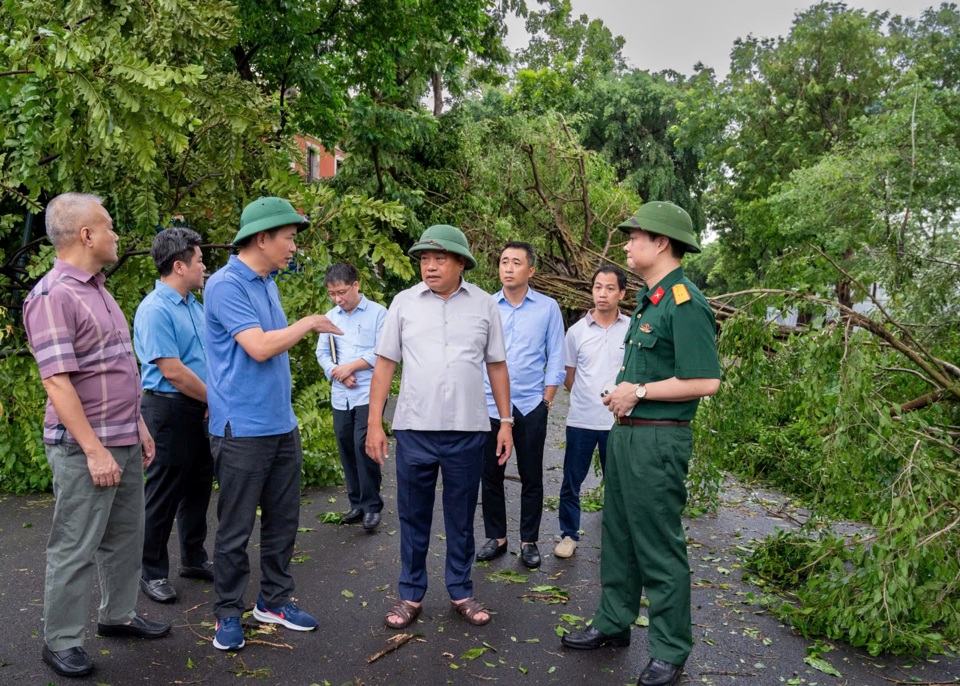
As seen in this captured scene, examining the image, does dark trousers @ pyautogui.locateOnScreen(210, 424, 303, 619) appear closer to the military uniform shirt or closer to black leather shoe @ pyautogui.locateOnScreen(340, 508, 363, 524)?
the military uniform shirt

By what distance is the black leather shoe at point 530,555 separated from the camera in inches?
225

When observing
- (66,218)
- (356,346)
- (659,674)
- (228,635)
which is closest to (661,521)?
(659,674)

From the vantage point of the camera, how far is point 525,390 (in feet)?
18.9

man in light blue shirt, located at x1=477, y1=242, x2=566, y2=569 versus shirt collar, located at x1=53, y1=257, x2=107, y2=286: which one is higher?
shirt collar, located at x1=53, y1=257, x2=107, y2=286

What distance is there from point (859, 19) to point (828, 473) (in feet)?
87.4

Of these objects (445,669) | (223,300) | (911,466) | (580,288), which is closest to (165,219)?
(223,300)

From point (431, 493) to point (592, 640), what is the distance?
3.87 feet

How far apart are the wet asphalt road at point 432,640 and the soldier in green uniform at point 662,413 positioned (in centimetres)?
38

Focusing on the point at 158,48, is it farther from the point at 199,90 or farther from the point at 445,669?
the point at 445,669

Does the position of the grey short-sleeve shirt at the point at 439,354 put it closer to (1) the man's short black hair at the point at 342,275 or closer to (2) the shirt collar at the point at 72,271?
(2) the shirt collar at the point at 72,271

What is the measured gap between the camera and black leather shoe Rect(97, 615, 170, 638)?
14.1ft

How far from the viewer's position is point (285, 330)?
4.05m

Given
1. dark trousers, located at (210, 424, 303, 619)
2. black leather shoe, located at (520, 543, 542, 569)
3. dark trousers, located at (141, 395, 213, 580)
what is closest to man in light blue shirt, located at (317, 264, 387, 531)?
black leather shoe, located at (520, 543, 542, 569)

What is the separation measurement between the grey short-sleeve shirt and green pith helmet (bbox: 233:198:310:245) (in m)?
0.84
